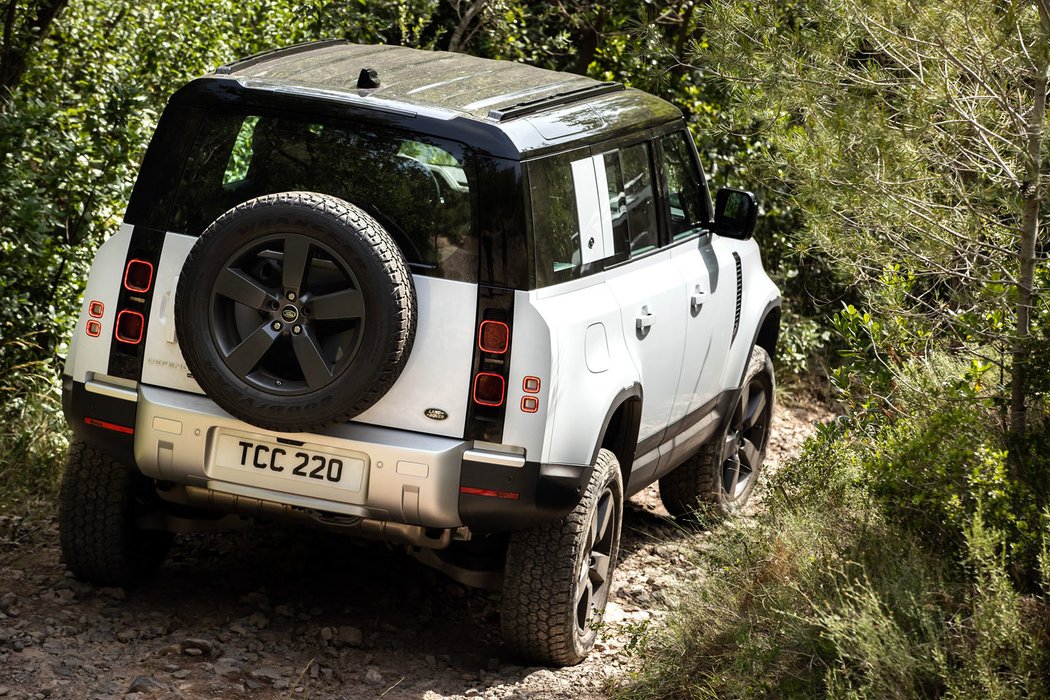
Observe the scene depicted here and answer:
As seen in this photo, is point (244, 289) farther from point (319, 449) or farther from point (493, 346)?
point (493, 346)

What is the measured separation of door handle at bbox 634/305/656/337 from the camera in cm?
488

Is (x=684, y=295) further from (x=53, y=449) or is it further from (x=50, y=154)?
(x=50, y=154)

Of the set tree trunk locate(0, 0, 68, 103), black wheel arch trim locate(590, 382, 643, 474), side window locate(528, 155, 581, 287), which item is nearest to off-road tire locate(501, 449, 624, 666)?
black wheel arch trim locate(590, 382, 643, 474)

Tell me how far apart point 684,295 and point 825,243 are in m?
0.66

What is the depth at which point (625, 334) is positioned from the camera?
15.6ft

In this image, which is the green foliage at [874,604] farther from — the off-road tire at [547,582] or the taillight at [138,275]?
the taillight at [138,275]

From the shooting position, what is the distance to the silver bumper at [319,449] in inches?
163

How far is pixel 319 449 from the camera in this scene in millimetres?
4188

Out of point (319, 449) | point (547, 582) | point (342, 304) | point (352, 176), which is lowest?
point (547, 582)

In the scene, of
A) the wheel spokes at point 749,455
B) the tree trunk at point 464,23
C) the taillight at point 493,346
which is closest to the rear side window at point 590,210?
the taillight at point 493,346

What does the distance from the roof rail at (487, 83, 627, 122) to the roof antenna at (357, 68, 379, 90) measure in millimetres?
441

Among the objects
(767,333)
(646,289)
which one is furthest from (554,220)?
(767,333)

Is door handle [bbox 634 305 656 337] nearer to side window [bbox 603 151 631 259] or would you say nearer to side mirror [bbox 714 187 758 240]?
side window [bbox 603 151 631 259]

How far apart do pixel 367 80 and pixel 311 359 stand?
42.2 inches
